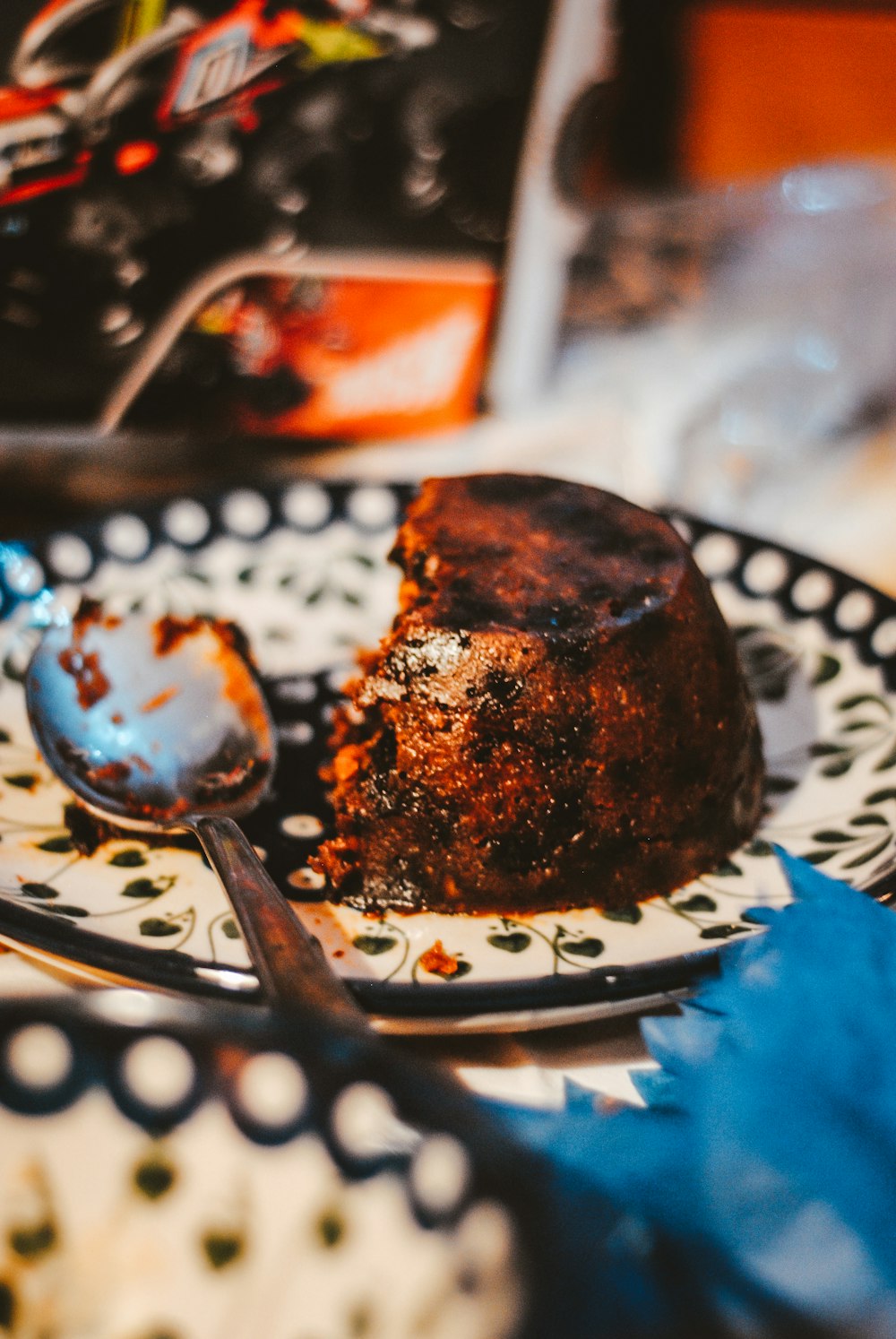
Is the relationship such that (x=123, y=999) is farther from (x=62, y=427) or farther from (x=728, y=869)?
(x=62, y=427)

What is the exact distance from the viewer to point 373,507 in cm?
133

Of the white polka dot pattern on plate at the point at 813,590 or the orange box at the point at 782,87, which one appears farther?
the orange box at the point at 782,87

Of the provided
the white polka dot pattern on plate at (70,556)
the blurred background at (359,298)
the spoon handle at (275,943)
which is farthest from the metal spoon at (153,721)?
the blurred background at (359,298)

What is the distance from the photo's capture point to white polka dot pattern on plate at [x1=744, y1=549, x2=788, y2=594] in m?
1.23

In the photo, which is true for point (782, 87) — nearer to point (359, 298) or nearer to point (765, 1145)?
point (359, 298)

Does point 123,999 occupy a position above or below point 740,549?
above

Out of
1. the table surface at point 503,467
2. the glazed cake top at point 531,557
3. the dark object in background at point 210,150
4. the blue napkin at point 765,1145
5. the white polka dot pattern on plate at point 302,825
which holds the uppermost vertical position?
the dark object in background at point 210,150

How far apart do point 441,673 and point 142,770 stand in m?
0.30

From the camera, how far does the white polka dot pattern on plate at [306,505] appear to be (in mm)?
1315

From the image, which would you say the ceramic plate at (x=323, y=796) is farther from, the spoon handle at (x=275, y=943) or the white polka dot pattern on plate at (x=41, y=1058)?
the white polka dot pattern on plate at (x=41, y=1058)

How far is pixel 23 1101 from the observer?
0.40m

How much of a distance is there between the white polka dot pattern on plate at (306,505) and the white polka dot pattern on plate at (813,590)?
60 cm

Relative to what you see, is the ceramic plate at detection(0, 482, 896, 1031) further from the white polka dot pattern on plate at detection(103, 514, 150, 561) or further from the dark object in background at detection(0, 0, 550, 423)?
the dark object in background at detection(0, 0, 550, 423)

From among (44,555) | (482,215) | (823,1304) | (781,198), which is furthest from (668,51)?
(823,1304)
